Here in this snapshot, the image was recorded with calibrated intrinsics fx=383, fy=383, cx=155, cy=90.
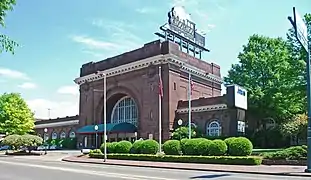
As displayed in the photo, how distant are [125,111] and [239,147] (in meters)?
33.1

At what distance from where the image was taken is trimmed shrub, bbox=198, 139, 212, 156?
105ft

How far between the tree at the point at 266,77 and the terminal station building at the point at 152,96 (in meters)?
3.35

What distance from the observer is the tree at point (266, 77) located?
46406 millimetres

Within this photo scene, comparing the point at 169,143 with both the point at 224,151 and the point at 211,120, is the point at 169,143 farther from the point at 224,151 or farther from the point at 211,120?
the point at 211,120

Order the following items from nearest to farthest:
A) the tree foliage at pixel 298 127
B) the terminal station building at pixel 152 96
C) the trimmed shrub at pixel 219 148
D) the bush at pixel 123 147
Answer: the trimmed shrub at pixel 219 148 → the tree foliage at pixel 298 127 → the bush at pixel 123 147 → the terminal station building at pixel 152 96

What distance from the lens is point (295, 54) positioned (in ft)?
131

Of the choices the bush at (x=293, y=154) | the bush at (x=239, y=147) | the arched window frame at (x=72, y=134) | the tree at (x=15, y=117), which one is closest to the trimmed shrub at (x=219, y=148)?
the bush at (x=239, y=147)

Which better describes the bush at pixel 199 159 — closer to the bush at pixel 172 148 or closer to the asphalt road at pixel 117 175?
the bush at pixel 172 148

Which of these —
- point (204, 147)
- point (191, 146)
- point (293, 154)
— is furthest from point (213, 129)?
point (293, 154)

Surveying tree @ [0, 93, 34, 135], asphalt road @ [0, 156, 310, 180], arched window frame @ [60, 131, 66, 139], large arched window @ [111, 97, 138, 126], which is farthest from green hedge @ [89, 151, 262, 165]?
tree @ [0, 93, 34, 135]

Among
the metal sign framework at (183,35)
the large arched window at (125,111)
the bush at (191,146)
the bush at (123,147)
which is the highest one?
the metal sign framework at (183,35)

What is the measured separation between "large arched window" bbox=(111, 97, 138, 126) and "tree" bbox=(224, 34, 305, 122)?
1507cm

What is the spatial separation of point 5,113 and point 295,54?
184 feet

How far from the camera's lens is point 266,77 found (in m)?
49.7
